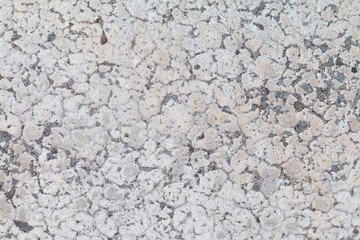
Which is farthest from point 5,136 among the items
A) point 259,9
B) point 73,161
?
point 259,9

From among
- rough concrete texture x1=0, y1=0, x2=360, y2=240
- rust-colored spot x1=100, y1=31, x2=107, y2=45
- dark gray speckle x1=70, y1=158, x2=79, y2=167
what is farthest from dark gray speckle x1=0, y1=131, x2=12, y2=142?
rust-colored spot x1=100, y1=31, x2=107, y2=45

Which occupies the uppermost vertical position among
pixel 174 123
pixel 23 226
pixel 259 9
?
pixel 259 9

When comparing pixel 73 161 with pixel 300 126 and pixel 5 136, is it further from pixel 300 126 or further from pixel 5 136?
pixel 300 126

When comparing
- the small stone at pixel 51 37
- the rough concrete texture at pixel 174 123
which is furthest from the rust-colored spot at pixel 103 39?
the small stone at pixel 51 37

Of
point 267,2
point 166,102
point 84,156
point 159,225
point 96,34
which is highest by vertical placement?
point 267,2

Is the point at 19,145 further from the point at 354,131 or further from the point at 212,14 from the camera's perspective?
the point at 354,131

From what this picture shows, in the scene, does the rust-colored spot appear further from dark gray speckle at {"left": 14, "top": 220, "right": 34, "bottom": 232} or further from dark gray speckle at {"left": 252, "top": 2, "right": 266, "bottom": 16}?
dark gray speckle at {"left": 14, "top": 220, "right": 34, "bottom": 232}

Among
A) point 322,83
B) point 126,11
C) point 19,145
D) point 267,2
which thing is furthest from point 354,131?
point 19,145

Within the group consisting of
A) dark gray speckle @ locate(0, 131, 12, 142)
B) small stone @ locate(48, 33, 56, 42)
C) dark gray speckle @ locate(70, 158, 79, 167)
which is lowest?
dark gray speckle @ locate(70, 158, 79, 167)
